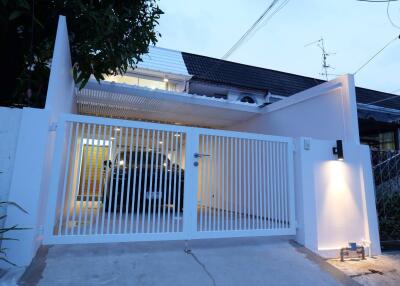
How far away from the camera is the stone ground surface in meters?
3.30

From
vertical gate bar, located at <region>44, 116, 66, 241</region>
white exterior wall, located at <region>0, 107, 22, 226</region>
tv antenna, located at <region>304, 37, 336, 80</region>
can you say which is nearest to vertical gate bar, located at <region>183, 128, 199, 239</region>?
vertical gate bar, located at <region>44, 116, 66, 241</region>

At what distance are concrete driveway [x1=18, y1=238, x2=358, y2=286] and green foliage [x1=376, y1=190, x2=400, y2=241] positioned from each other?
2.24m

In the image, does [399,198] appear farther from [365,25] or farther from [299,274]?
[365,25]

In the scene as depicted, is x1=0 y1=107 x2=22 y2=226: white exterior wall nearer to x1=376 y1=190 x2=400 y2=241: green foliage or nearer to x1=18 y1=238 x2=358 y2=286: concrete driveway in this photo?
Result: x1=18 y1=238 x2=358 y2=286: concrete driveway

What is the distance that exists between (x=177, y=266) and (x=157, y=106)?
3.99 metres

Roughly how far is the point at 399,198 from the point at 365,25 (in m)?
5.92

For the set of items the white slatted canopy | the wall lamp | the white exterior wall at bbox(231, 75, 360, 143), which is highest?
the white slatted canopy

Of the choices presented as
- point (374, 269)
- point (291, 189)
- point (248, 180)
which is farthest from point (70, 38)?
point (374, 269)

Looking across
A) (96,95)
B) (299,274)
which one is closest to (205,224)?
(299,274)

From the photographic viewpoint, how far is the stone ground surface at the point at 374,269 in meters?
3.30

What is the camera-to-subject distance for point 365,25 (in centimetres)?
854

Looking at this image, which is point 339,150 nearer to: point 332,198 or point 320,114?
point 332,198

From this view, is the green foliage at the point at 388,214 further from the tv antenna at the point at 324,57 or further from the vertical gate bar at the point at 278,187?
the tv antenna at the point at 324,57

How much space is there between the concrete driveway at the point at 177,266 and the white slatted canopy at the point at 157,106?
305cm
